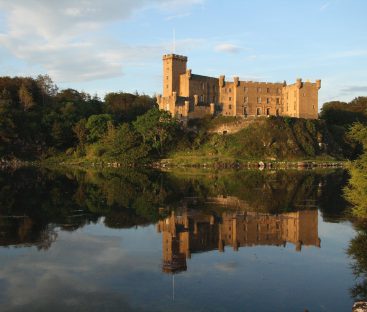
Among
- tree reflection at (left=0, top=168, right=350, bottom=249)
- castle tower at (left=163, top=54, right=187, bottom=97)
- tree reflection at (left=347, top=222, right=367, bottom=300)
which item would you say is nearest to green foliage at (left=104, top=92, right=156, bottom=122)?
castle tower at (left=163, top=54, right=187, bottom=97)

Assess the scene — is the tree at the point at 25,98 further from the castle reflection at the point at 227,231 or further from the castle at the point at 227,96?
the castle reflection at the point at 227,231

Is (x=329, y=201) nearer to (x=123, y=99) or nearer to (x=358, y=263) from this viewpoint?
(x=358, y=263)

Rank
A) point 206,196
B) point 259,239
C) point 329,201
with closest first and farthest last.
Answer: point 259,239 → point 329,201 → point 206,196

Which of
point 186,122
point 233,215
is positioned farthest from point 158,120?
point 233,215

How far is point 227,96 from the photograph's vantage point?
91.8 meters

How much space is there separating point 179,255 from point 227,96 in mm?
78557

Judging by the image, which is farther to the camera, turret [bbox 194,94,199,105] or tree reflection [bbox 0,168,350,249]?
turret [bbox 194,94,199,105]

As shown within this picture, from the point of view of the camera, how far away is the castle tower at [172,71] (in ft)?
288

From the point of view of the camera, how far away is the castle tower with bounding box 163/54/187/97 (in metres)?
87.9

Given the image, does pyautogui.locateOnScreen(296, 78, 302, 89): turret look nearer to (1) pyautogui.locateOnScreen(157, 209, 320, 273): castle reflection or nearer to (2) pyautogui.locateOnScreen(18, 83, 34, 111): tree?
(2) pyautogui.locateOnScreen(18, 83, 34, 111): tree

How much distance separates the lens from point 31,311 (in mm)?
10273

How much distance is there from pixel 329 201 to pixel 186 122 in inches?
2350

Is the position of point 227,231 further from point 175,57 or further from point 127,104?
point 127,104

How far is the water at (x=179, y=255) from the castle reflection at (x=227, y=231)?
0.15 ft
